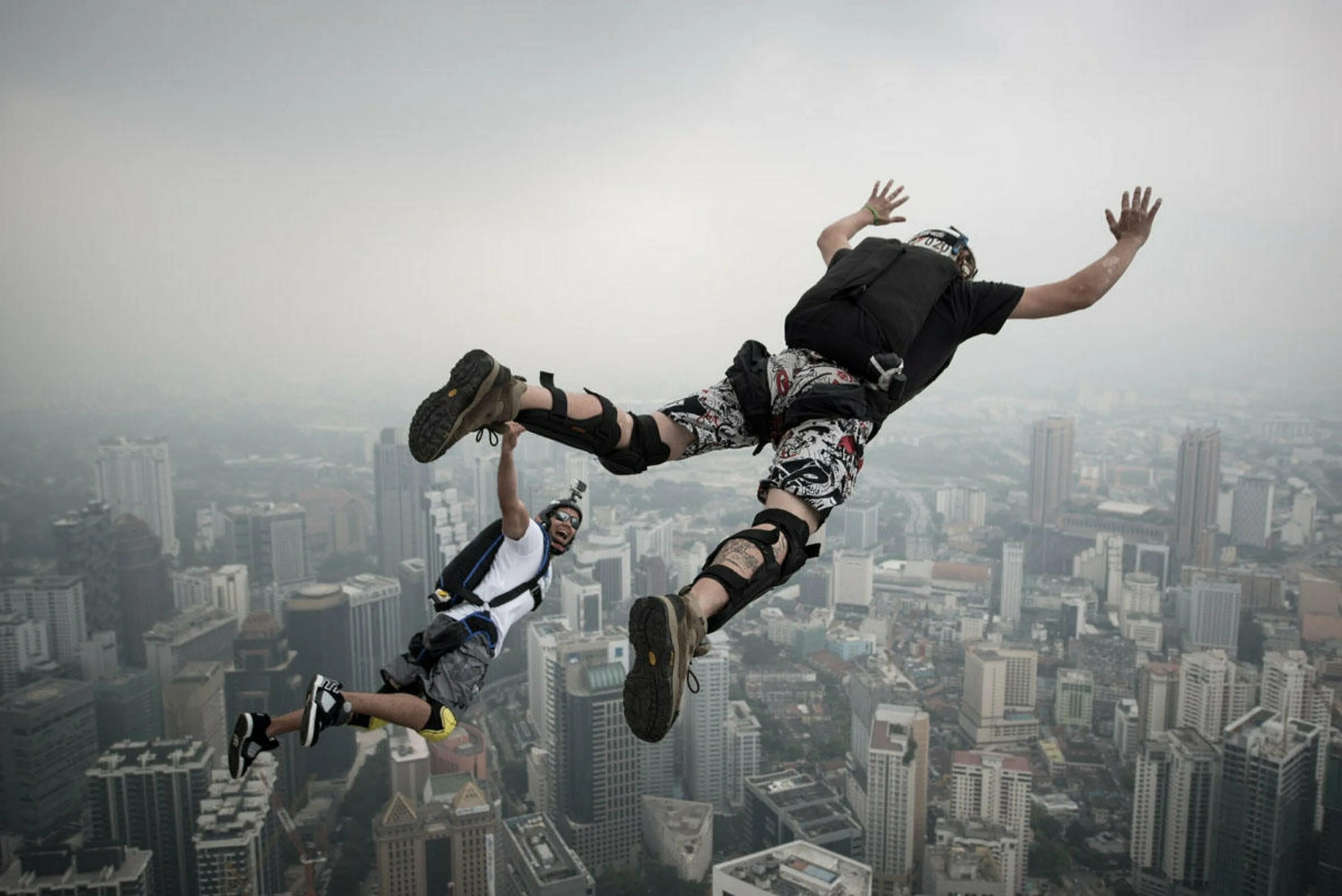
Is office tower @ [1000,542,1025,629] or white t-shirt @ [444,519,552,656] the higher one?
white t-shirt @ [444,519,552,656]

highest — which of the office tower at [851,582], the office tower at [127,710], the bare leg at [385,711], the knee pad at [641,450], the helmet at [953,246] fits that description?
the helmet at [953,246]

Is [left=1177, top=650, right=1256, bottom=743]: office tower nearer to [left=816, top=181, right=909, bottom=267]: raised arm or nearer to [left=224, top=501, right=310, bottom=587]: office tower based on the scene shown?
[left=816, top=181, right=909, bottom=267]: raised arm

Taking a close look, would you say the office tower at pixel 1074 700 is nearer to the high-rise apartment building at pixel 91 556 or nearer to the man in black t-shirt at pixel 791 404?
the man in black t-shirt at pixel 791 404

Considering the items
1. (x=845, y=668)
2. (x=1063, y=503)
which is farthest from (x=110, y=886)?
(x=1063, y=503)

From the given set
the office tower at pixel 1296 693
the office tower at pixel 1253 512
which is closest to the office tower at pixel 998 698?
the office tower at pixel 1296 693

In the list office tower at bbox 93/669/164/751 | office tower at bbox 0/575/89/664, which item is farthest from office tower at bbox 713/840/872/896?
office tower at bbox 0/575/89/664

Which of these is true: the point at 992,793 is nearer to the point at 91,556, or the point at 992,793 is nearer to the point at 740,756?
the point at 740,756
